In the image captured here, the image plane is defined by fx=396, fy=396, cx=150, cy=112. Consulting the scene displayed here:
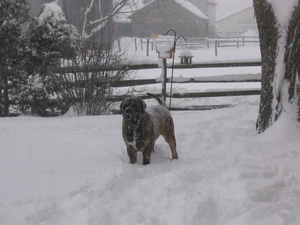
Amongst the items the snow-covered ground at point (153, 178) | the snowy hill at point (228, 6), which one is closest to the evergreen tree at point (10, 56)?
the snow-covered ground at point (153, 178)

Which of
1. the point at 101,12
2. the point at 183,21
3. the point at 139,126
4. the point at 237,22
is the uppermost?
the point at 237,22

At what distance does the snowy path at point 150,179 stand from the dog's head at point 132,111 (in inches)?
20.5

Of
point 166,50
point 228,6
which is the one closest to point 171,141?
point 166,50

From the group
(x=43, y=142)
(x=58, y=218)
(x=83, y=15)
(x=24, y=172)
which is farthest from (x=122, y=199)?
(x=83, y=15)

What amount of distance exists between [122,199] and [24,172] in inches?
46.9

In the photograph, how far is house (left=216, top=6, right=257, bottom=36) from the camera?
146 feet

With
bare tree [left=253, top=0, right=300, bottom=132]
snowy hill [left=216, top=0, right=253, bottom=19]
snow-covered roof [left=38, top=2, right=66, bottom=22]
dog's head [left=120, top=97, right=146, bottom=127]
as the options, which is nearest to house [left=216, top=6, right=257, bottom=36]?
snowy hill [left=216, top=0, right=253, bottom=19]

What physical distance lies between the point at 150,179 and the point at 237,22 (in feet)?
143

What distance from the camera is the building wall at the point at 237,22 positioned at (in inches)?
1758

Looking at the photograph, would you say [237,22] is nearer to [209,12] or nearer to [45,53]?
[209,12]

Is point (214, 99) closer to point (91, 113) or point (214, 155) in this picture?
point (91, 113)

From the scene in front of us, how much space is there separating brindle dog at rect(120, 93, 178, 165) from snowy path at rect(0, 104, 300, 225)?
0.22 m

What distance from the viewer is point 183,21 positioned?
37.2 metres

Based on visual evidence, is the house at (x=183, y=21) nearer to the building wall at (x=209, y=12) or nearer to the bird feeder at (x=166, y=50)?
the building wall at (x=209, y=12)
